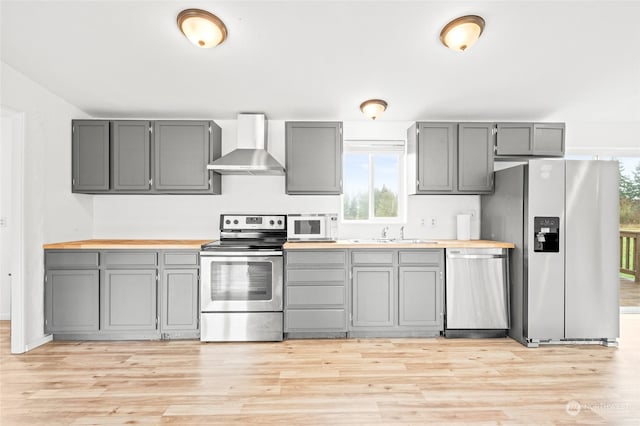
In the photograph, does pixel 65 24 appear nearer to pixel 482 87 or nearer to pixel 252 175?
pixel 252 175

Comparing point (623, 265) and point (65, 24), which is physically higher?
point (65, 24)

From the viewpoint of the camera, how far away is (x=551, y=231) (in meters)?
3.11

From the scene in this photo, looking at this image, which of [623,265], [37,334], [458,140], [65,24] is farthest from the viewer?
[623,265]

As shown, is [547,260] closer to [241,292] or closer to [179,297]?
[241,292]

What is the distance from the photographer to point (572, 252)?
3.11 m

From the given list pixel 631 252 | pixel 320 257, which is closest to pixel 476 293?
pixel 320 257

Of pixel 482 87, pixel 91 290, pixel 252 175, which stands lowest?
pixel 91 290

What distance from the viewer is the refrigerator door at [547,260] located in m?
3.10

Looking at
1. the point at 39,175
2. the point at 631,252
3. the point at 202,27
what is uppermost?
the point at 202,27

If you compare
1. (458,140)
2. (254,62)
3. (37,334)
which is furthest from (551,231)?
(37,334)

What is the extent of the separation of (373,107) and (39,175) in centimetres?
330

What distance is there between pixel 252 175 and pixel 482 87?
8.59 ft

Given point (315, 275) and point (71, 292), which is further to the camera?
point (315, 275)

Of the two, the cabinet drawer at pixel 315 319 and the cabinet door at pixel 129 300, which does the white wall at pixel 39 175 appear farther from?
the cabinet drawer at pixel 315 319
